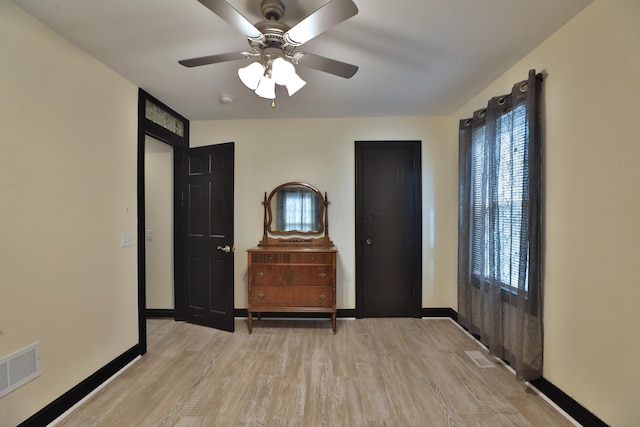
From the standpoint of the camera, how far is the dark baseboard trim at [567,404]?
1.56 m

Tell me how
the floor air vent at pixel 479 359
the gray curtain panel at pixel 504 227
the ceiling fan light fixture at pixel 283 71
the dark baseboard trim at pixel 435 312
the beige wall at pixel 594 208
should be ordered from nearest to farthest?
the beige wall at pixel 594 208 < the ceiling fan light fixture at pixel 283 71 < the gray curtain panel at pixel 504 227 < the floor air vent at pixel 479 359 < the dark baseboard trim at pixel 435 312

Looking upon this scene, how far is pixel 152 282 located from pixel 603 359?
4.16m

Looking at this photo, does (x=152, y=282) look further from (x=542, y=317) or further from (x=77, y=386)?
A: (x=542, y=317)

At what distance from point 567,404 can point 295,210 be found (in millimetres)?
2780

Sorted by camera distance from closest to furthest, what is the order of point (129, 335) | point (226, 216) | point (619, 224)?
point (619, 224)
point (129, 335)
point (226, 216)

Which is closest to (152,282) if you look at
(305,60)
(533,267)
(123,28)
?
(123,28)

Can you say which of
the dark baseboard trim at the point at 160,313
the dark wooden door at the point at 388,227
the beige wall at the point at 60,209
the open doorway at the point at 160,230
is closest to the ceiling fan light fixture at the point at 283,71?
the beige wall at the point at 60,209

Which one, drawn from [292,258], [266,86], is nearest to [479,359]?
[292,258]

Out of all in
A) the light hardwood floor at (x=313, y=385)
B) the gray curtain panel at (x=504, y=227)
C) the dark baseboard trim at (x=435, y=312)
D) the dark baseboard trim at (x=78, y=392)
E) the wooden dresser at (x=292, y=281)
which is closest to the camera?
the dark baseboard trim at (x=78, y=392)

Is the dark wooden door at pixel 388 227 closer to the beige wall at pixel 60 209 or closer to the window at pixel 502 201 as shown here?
the window at pixel 502 201

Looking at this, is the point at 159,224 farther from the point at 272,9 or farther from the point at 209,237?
the point at 272,9

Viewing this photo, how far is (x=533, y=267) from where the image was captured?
1882 millimetres

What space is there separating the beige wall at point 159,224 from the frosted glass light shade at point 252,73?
221 cm

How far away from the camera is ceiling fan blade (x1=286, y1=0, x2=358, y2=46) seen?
1.12 m
